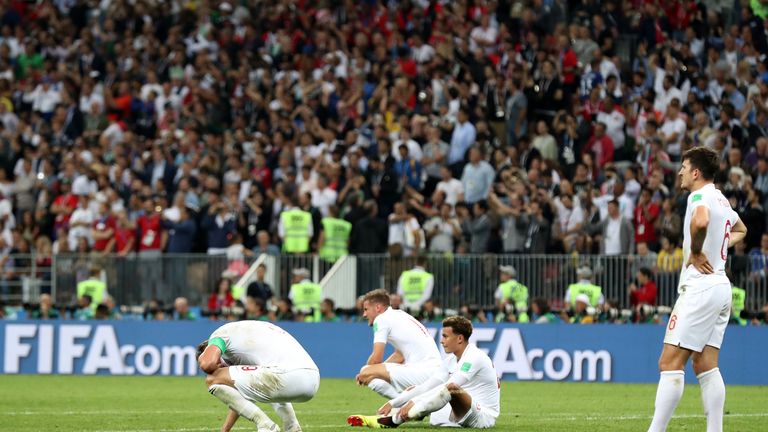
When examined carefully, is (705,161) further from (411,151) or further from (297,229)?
(411,151)

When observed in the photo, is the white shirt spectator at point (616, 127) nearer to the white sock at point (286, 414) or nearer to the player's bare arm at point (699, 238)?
the white sock at point (286, 414)

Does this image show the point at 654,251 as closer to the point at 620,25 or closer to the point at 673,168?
the point at 673,168

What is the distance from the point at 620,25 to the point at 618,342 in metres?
8.19

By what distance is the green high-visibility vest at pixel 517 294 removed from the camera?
79.4ft

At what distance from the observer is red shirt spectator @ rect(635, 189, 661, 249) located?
24.5 metres

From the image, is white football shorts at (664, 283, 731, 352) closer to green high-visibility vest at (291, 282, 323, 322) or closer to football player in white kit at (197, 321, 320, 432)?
football player in white kit at (197, 321, 320, 432)

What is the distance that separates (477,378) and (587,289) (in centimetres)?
986

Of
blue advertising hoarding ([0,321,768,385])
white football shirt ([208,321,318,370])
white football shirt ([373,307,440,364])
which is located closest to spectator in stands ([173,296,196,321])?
blue advertising hoarding ([0,321,768,385])

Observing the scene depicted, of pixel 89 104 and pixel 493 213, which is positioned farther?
pixel 89 104

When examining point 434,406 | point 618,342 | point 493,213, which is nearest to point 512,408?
point 434,406

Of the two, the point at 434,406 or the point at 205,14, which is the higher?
the point at 205,14

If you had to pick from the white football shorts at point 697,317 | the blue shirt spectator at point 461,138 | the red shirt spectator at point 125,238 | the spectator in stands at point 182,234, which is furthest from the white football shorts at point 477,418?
the red shirt spectator at point 125,238

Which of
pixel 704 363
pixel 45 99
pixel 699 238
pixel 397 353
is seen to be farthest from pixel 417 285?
pixel 699 238

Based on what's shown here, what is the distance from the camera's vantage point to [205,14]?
3438cm
